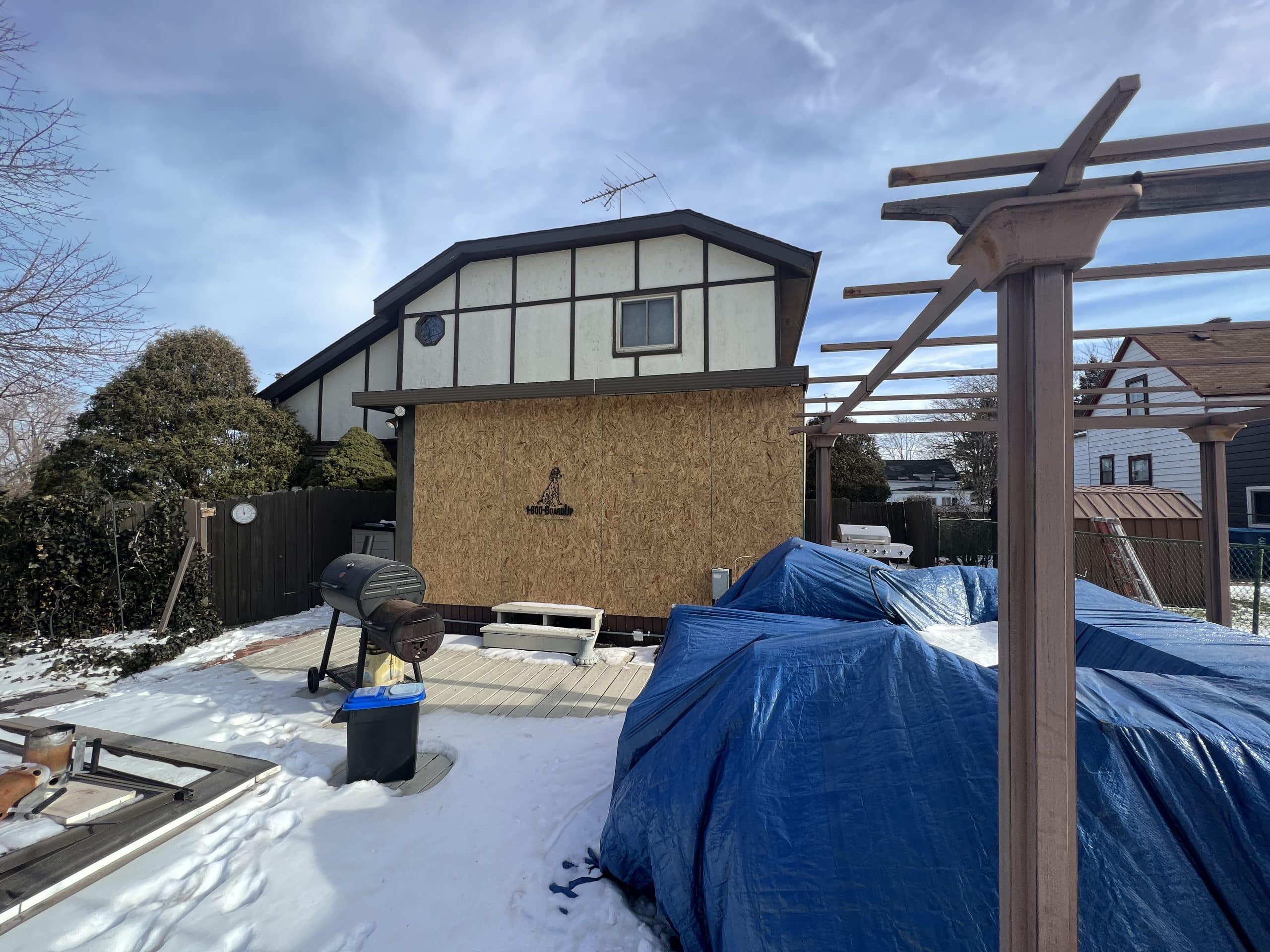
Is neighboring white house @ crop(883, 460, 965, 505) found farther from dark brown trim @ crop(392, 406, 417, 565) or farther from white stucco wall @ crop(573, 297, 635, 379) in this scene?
dark brown trim @ crop(392, 406, 417, 565)

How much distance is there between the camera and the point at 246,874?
2.88 meters

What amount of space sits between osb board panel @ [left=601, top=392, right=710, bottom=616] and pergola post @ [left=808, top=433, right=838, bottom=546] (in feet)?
4.55

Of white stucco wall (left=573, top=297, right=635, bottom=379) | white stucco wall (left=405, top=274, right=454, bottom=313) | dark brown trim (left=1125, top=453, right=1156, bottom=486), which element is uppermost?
white stucco wall (left=405, top=274, right=454, bottom=313)

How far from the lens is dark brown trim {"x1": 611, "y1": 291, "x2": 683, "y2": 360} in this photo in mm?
7379

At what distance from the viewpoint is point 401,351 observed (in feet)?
27.6

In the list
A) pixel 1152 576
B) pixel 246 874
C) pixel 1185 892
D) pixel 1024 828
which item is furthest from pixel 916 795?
pixel 1152 576

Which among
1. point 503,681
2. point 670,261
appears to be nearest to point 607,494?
point 503,681

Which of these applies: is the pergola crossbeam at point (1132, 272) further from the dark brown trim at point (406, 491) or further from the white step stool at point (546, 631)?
the dark brown trim at point (406, 491)

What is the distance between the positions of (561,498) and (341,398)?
5899mm

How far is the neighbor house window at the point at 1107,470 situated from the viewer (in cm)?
1750

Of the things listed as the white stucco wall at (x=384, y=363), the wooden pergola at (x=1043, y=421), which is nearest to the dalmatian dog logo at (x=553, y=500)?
the white stucco wall at (x=384, y=363)

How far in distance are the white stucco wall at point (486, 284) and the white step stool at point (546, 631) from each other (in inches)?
157

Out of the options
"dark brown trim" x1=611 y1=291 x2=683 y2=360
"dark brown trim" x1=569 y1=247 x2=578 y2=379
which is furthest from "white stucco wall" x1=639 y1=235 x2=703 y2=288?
"dark brown trim" x1=569 y1=247 x2=578 y2=379

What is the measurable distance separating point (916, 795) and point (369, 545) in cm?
984
